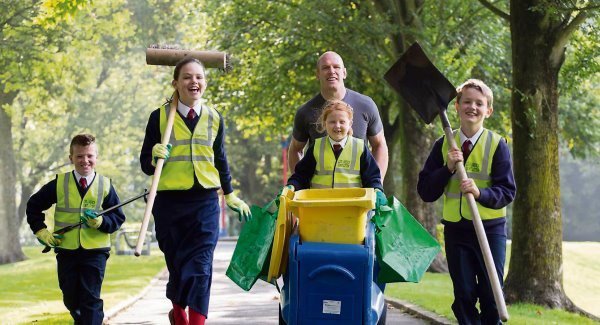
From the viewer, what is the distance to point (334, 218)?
19.4ft

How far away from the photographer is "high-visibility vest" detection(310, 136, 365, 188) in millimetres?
7078

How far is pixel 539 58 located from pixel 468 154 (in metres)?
6.24

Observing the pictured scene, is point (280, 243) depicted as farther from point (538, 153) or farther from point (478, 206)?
point (538, 153)

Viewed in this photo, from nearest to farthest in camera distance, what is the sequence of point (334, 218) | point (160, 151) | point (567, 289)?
1. point (334, 218)
2. point (160, 151)
3. point (567, 289)

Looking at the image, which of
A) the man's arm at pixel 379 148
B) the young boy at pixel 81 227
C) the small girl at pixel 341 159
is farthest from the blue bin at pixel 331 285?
the young boy at pixel 81 227

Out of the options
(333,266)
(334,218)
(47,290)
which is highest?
(334,218)

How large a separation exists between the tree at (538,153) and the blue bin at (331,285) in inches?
285

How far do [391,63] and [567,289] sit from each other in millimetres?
9204

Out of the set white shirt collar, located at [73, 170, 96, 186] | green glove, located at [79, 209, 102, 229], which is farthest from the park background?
green glove, located at [79, 209, 102, 229]

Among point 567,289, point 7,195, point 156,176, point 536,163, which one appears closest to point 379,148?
point 156,176

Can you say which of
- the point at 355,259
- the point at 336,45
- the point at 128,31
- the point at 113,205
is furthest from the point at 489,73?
the point at 355,259

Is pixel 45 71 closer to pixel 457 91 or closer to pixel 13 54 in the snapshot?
pixel 13 54

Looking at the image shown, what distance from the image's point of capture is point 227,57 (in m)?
7.75

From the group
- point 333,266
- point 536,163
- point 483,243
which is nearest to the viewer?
point 333,266
